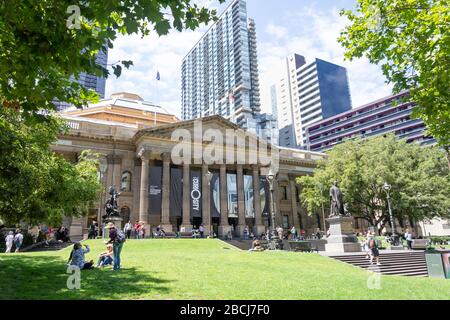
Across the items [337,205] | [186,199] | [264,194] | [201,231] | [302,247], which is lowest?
[302,247]

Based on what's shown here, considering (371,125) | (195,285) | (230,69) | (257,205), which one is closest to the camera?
(195,285)

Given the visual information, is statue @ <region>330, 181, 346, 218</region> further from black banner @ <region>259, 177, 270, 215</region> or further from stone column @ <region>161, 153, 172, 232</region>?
black banner @ <region>259, 177, 270, 215</region>

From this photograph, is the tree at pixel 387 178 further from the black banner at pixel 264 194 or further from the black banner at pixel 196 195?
the black banner at pixel 196 195

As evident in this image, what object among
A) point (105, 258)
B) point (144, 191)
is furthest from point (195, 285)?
point (144, 191)

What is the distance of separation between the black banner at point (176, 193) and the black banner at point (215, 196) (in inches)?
162

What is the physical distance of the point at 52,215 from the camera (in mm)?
17844

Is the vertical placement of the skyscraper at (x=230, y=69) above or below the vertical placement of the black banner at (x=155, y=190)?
above

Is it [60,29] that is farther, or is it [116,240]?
[116,240]

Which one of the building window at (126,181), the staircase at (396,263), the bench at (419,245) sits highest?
the building window at (126,181)

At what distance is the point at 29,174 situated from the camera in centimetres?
1259

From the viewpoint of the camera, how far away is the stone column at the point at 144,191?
37.4m

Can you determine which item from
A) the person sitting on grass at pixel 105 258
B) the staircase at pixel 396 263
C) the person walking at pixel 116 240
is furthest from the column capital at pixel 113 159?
the person walking at pixel 116 240

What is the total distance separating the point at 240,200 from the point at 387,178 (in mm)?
17899

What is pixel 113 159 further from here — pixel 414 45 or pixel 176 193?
pixel 414 45
